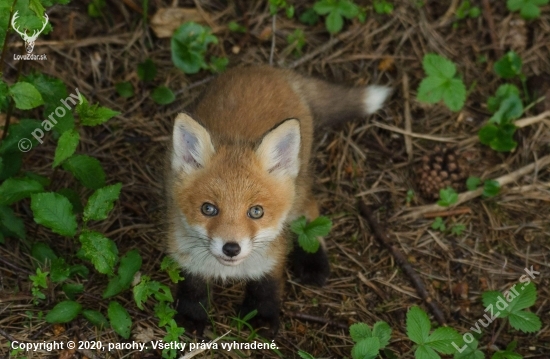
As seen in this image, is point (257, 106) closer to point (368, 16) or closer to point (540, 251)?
point (368, 16)

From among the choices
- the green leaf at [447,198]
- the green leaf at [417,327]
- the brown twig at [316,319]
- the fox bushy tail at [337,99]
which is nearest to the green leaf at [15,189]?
the brown twig at [316,319]

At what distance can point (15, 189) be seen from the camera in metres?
3.32

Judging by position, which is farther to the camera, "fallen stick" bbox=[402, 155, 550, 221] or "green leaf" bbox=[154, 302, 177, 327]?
"fallen stick" bbox=[402, 155, 550, 221]

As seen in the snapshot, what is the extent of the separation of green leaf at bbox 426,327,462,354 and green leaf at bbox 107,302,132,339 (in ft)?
4.67

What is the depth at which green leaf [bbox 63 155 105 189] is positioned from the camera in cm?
340

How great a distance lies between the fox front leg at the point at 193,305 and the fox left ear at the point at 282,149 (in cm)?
75

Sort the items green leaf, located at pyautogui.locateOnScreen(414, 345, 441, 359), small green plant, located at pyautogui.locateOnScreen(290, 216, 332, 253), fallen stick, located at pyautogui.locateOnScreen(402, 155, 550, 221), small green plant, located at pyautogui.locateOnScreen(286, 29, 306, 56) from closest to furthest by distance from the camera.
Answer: green leaf, located at pyautogui.locateOnScreen(414, 345, 441, 359) → small green plant, located at pyautogui.locateOnScreen(290, 216, 332, 253) → fallen stick, located at pyautogui.locateOnScreen(402, 155, 550, 221) → small green plant, located at pyautogui.locateOnScreen(286, 29, 306, 56)

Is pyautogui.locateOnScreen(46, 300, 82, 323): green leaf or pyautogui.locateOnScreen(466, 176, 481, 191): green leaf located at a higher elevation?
pyautogui.locateOnScreen(466, 176, 481, 191): green leaf

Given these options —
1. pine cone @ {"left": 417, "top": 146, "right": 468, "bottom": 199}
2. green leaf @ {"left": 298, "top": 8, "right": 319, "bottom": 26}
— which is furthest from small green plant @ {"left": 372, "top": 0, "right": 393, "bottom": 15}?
pine cone @ {"left": 417, "top": 146, "right": 468, "bottom": 199}

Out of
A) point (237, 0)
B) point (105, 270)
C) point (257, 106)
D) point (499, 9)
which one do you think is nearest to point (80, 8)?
point (237, 0)

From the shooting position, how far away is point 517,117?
14.3ft

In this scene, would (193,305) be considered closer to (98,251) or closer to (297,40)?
(98,251)

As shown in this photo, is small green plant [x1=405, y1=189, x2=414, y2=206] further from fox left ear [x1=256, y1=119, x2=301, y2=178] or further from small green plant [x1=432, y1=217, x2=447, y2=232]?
fox left ear [x1=256, y1=119, x2=301, y2=178]

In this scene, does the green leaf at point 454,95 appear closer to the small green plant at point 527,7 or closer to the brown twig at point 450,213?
the brown twig at point 450,213
